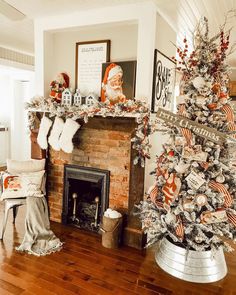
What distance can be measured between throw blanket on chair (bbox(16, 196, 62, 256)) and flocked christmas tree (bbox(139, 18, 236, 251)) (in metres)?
1.35

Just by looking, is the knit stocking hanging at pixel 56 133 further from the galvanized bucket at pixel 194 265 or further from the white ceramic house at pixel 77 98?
the galvanized bucket at pixel 194 265

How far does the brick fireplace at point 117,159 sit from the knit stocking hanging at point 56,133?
211 mm

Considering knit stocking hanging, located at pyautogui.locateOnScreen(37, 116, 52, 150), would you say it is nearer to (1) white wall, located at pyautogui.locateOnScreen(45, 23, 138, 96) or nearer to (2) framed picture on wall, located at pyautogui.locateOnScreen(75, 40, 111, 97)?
(1) white wall, located at pyautogui.locateOnScreen(45, 23, 138, 96)

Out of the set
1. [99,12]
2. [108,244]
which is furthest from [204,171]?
[99,12]

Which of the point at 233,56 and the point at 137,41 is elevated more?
the point at 233,56

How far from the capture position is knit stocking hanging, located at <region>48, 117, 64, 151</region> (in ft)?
10.3

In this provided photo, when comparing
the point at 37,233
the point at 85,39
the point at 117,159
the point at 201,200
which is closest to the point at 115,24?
the point at 85,39

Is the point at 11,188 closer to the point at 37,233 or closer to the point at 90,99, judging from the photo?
Answer: the point at 37,233

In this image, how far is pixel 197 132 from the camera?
85.4 inches

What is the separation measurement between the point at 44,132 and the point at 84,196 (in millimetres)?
1001

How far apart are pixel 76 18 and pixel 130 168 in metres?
1.87

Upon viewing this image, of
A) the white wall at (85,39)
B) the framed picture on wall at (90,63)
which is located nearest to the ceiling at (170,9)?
the white wall at (85,39)

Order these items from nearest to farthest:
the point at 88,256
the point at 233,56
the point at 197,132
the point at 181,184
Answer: the point at 197,132, the point at 181,184, the point at 88,256, the point at 233,56

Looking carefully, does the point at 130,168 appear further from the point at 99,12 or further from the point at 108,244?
the point at 99,12
